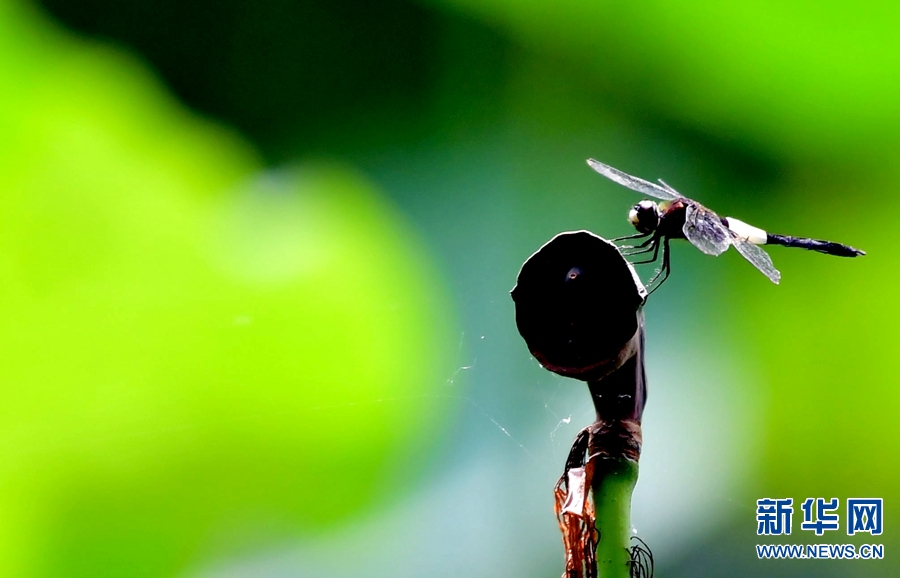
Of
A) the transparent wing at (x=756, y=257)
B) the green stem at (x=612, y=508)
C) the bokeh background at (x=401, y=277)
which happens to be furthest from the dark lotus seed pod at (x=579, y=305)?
the bokeh background at (x=401, y=277)

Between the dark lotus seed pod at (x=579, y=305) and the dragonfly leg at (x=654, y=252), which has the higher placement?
the dark lotus seed pod at (x=579, y=305)

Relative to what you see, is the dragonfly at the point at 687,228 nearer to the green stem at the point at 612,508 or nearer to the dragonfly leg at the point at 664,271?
the dragonfly leg at the point at 664,271

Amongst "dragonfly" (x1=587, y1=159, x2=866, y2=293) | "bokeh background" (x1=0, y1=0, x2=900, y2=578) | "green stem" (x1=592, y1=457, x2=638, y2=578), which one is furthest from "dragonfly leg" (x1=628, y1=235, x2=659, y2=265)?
"green stem" (x1=592, y1=457, x2=638, y2=578)

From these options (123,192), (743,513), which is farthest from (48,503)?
(743,513)

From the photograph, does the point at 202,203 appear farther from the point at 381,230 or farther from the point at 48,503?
the point at 48,503

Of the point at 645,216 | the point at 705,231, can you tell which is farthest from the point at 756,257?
the point at 645,216

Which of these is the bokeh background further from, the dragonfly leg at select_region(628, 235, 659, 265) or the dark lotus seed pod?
the dark lotus seed pod
